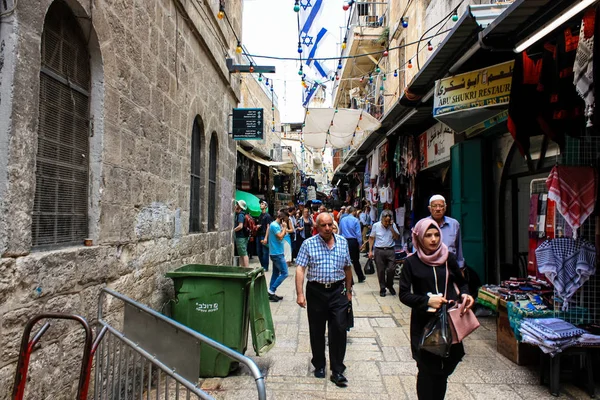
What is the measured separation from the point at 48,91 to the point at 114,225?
133 centimetres

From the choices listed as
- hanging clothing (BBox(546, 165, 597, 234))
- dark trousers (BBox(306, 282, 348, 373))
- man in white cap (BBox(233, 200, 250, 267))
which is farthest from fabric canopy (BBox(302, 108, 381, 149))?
dark trousers (BBox(306, 282, 348, 373))

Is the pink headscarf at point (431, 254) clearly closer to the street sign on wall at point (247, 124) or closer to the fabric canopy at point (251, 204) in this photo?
the street sign on wall at point (247, 124)

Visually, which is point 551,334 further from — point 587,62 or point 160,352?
point 160,352

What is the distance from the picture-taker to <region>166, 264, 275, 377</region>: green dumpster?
4355 millimetres

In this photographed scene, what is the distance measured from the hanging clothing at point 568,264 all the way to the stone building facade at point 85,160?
430cm

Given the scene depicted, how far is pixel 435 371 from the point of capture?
302 cm

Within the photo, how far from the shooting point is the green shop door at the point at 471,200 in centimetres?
745

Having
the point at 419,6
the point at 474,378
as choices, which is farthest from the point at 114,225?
the point at 419,6

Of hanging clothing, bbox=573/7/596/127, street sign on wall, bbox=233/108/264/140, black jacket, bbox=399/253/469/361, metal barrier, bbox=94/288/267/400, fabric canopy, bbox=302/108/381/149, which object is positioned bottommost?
metal barrier, bbox=94/288/267/400

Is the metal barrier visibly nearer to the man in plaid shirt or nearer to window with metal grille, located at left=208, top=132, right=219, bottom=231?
the man in plaid shirt

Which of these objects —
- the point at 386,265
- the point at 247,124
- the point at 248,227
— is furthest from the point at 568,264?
the point at 248,227

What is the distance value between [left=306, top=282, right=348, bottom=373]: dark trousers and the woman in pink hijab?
1193 mm

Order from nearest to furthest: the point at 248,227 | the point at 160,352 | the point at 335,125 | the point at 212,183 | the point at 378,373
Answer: the point at 160,352 → the point at 378,373 → the point at 212,183 → the point at 248,227 → the point at 335,125

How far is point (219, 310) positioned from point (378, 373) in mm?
1873
